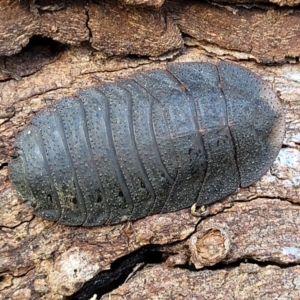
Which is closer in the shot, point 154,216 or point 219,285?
point 219,285

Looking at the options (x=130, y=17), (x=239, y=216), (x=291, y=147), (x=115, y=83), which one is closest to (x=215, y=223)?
(x=239, y=216)

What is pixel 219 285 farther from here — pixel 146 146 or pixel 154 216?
pixel 146 146

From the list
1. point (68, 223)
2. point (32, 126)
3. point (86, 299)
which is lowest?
point (86, 299)

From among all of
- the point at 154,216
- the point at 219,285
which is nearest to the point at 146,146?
the point at 154,216

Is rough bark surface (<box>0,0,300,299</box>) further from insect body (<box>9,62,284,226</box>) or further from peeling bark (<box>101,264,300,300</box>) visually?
insect body (<box>9,62,284,226</box>)

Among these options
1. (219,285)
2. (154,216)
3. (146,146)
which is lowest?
(219,285)

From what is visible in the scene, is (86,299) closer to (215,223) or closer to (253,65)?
(215,223)
